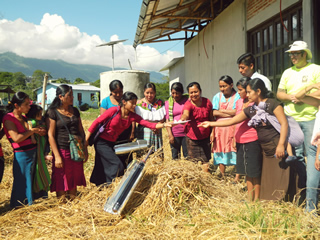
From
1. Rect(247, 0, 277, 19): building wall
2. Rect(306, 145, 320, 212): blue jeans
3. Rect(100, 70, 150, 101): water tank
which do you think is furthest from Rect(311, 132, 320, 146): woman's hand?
Rect(100, 70, 150, 101): water tank

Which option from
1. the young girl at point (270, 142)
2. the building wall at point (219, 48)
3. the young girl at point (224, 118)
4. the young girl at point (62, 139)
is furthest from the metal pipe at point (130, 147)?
the building wall at point (219, 48)

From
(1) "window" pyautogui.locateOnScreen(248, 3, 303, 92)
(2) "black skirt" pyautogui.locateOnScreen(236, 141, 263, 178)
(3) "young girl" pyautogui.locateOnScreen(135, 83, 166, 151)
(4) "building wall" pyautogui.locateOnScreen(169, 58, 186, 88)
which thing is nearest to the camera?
(2) "black skirt" pyautogui.locateOnScreen(236, 141, 263, 178)

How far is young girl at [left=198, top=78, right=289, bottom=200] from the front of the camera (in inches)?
137

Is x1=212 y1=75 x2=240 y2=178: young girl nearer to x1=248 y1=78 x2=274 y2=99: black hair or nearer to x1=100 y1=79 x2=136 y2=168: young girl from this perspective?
x1=248 y1=78 x2=274 y2=99: black hair

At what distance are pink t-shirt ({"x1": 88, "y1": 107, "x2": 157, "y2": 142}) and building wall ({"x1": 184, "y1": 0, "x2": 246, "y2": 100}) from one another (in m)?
4.78

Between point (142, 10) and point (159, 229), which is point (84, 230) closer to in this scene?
point (159, 229)

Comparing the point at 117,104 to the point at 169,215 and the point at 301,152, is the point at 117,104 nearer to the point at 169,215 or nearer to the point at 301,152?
the point at 169,215

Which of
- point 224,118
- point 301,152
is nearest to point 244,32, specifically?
point 224,118

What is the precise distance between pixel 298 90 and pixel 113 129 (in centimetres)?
231

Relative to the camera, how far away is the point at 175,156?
5371 mm

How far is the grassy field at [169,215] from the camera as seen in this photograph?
8.59 ft

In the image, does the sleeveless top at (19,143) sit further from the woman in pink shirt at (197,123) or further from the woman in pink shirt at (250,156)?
the woman in pink shirt at (250,156)

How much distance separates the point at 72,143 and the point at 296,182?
104 inches

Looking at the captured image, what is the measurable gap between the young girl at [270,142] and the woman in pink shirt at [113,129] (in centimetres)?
126
